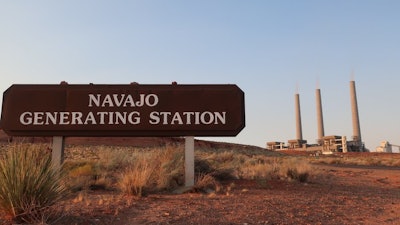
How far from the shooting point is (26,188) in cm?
631

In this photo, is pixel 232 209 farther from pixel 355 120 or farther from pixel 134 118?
pixel 355 120

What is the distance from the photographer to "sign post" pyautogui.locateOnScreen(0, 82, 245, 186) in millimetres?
11703

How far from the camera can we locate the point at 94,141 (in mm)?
53781

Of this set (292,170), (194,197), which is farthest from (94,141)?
(194,197)

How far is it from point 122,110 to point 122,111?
3 centimetres

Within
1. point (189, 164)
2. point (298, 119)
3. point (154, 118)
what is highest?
point (298, 119)

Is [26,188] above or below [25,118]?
below

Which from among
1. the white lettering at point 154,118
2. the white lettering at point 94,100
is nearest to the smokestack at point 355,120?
the white lettering at point 154,118

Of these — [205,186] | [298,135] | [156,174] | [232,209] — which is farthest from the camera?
[298,135]

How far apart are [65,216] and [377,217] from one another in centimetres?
624

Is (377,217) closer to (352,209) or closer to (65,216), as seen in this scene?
(352,209)

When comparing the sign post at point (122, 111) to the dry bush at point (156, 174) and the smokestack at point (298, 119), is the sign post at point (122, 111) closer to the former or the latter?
the dry bush at point (156, 174)

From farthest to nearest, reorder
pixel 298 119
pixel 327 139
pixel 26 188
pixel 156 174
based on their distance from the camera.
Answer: pixel 298 119
pixel 327 139
pixel 156 174
pixel 26 188

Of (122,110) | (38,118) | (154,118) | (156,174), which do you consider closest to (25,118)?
(38,118)
